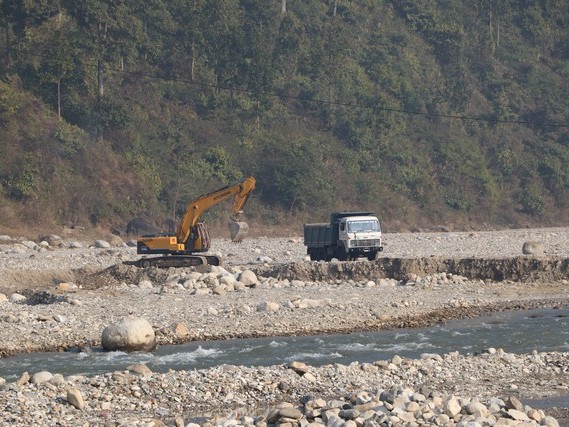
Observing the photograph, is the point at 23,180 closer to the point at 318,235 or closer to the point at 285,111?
the point at 285,111

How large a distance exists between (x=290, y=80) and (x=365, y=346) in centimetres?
6119

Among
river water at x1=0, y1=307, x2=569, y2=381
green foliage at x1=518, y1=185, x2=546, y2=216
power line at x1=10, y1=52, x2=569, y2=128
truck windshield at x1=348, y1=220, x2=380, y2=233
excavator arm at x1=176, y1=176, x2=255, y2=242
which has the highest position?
power line at x1=10, y1=52, x2=569, y2=128

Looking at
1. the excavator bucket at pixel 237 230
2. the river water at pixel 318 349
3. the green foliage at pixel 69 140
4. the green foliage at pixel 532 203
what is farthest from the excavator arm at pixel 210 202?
the green foliage at pixel 532 203

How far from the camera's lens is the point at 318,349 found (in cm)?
2511

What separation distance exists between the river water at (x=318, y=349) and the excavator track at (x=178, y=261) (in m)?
14.8

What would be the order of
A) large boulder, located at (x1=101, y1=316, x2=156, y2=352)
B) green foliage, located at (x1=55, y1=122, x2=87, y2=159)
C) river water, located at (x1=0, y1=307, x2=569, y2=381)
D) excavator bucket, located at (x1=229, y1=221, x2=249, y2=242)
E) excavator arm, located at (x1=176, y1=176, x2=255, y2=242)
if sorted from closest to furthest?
river water, located at (x1=0, y1=307, x2=569, y2=381), large boulder, located at (x1=101, y1=316, x2=156, y2=352), excavator arm, located at (x1=176, y1=176, x2=255, y2=242), excavator bucket, located at (x1=229, y1=221, x2=249, y2=242), green foliage, located at (x1=55, y1=122, x2=87, y2=159)

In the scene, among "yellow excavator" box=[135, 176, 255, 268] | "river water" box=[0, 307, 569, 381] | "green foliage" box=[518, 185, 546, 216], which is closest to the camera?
"river water" box=[0, 307, 569, 381]

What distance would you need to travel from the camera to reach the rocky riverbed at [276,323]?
17594 millimetres

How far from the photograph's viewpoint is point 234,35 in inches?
3260

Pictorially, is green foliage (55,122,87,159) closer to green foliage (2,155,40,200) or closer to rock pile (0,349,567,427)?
green foliage (2,155,40,200)

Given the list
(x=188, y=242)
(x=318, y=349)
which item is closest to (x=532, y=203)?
(x=188, y=242)

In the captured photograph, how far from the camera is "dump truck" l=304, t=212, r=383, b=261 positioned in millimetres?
45000

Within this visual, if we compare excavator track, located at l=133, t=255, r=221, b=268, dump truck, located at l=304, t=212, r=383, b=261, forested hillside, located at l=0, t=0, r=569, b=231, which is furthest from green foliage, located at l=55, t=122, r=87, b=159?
excavator track, located at l=133, t=255, r=221, b=268

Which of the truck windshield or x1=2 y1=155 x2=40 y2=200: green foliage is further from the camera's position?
x1=2 y1=155 x2=40 y2=200: green foliage
